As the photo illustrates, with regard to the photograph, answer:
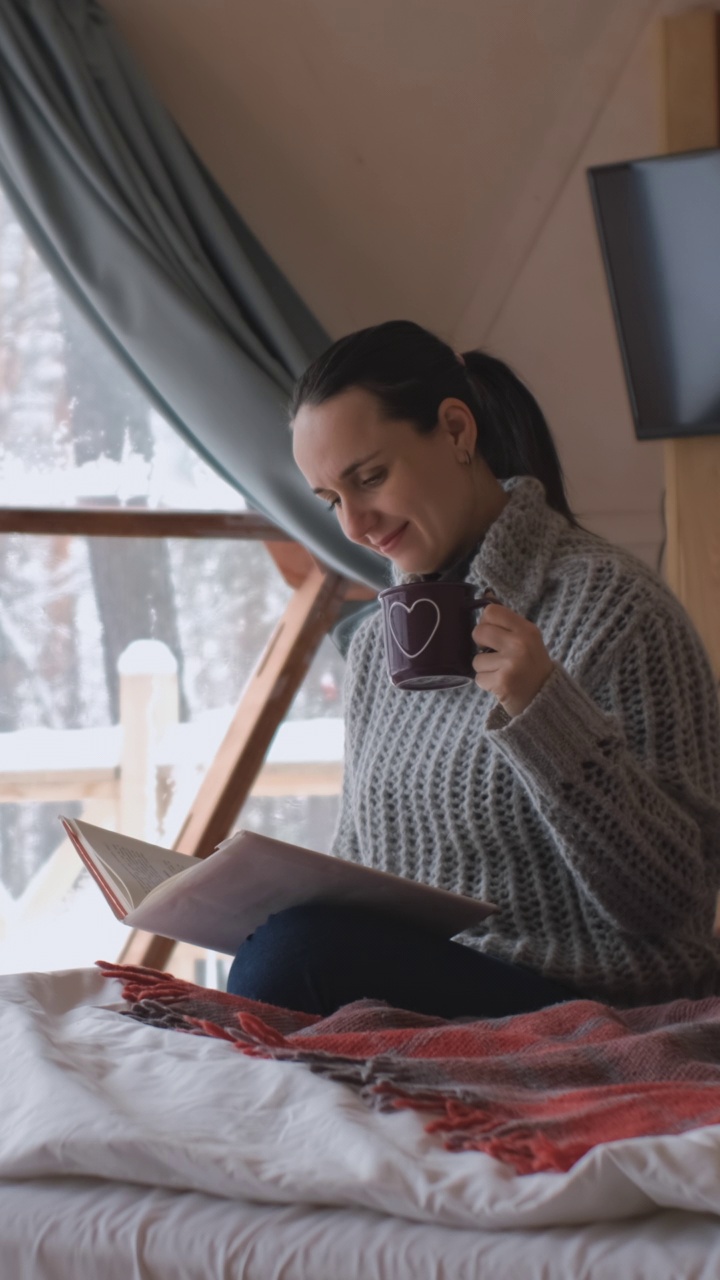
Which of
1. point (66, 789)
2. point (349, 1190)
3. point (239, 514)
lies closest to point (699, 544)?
point (239, 514)

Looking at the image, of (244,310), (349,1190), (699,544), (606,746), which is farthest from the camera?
(244,310)

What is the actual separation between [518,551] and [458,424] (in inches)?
8.4

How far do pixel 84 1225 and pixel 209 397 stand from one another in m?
1.87

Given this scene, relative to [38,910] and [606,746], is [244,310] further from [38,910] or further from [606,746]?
[606,746]

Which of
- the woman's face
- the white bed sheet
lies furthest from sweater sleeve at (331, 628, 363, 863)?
the white bed sheet

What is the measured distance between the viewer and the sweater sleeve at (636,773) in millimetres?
1263

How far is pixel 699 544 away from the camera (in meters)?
2.29

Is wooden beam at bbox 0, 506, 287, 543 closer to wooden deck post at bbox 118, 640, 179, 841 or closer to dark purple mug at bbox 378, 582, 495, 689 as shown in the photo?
wooden deck post at bbox 118, 640, 179, 841

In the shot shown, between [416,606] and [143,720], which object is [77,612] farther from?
[416,606]

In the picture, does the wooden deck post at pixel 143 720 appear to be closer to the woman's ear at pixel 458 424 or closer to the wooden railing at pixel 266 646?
the wooden railing at pixel 266 646

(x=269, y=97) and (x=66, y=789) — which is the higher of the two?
(x=269, y=97)

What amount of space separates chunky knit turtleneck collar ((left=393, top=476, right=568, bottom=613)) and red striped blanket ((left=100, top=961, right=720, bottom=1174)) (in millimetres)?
515

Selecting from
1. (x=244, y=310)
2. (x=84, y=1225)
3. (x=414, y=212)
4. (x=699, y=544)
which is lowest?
(x=84, y=1225)

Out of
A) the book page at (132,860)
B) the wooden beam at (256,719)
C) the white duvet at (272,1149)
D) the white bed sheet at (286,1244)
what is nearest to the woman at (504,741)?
the book page at (132,860)
